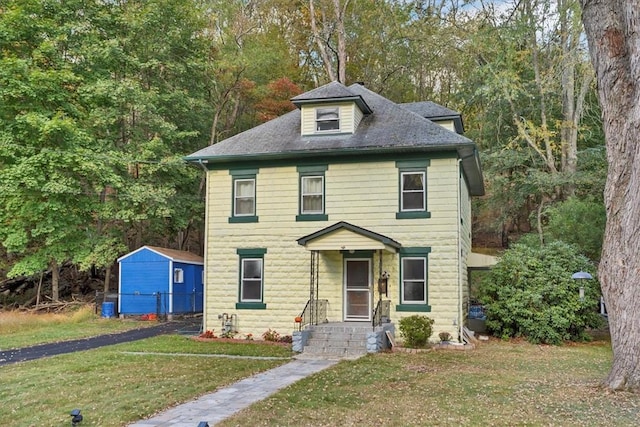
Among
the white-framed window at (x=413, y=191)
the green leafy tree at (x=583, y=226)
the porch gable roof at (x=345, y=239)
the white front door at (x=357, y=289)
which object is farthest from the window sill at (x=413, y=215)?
the green leafy tree at (x=583, y=226)

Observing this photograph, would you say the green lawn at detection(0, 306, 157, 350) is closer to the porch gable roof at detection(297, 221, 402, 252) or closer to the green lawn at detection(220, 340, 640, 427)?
the porch gable roof at detection(297, 221, 402, 252)

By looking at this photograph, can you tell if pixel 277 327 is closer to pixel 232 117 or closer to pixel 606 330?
pixel 606 330

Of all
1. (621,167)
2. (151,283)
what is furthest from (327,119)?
(151,283)

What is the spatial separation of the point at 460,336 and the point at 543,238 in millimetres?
10117

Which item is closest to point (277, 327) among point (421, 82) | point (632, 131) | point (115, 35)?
point (632, 131)

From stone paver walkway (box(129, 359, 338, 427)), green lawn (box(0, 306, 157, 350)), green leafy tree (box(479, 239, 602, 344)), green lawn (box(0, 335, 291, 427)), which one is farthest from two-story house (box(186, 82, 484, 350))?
green lawn (box(0, 306, 157, 350))

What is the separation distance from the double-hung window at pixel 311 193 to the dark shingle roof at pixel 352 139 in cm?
55

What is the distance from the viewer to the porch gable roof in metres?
14.9

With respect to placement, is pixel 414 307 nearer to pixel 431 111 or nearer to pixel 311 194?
pixel 311 194

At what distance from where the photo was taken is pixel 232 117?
1238 inches

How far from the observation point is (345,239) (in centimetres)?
1514

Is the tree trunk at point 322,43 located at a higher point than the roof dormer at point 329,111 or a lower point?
higher

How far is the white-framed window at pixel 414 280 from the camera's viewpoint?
1568 cm

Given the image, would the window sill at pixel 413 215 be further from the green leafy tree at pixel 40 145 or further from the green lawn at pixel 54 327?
the green leafy tree at pixel 40 145
